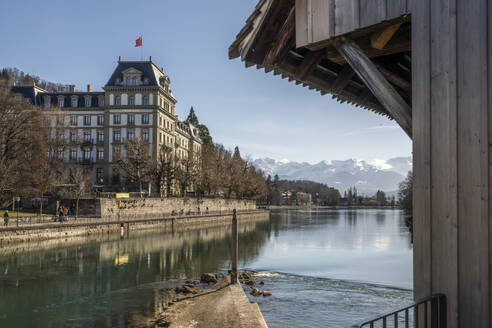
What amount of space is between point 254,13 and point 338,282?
1691 cm

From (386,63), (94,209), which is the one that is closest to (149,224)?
(94,209)

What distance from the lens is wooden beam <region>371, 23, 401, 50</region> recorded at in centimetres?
595

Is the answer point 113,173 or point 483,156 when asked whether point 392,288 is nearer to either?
point 483,156

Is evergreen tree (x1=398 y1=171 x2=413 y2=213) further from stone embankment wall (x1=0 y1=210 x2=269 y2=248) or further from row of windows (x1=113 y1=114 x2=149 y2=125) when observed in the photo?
row of windows (x1=113 y1=114 x2=149 y2=125)

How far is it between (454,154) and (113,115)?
61817 millimetres

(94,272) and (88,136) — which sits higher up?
(88,136)

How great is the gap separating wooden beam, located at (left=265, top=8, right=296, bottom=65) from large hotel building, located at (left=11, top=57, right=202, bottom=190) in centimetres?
5499

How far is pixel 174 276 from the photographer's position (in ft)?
74.2

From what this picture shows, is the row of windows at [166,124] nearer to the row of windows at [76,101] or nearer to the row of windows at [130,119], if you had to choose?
the row of windows at [130,119]

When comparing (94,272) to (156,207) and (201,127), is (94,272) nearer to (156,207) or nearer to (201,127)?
(156,207)

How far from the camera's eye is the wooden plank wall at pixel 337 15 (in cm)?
567

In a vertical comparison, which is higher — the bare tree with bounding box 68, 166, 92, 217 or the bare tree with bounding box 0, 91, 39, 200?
the bare tree with bounding box 0, 91, 39, 200

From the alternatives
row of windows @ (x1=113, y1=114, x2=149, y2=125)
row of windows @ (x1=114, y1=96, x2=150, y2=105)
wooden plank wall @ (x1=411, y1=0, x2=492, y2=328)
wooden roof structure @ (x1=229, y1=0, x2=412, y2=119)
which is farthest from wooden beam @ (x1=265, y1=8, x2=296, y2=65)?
row of windows @ (x1=114, y1=96, x2=150, y2=105)

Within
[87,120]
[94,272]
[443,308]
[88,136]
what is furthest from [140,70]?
[443,308]
